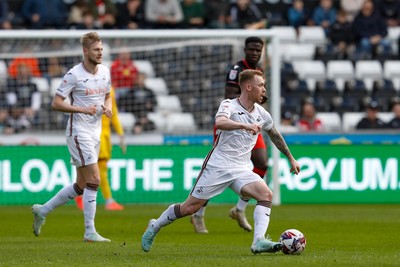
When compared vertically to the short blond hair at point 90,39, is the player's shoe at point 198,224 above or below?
below

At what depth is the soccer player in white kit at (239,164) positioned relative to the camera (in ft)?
36.2

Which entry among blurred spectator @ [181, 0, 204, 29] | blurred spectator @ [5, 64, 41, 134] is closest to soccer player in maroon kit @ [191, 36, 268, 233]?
blurred spectator @ [5, 64, 41, 134]

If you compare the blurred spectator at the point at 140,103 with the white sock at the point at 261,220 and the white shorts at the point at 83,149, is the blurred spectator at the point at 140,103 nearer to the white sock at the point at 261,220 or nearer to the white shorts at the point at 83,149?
the white shorts at the point at 83,149

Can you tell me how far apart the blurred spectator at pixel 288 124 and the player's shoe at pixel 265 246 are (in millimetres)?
10951

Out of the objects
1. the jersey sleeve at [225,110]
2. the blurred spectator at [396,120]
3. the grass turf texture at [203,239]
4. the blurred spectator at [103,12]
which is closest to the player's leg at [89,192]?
the grass turf texture at [203,239]

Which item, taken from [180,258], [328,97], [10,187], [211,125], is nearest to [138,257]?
[180,258]

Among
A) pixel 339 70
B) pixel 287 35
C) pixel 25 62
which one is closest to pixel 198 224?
pixel 25 62

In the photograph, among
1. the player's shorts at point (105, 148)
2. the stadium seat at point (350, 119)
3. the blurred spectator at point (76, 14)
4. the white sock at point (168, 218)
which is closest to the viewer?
the white sock at point (168, 218)

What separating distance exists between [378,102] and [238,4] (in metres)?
3.89

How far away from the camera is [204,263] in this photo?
1021 centimetres

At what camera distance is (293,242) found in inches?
432

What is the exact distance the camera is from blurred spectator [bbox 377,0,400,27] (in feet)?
92.9

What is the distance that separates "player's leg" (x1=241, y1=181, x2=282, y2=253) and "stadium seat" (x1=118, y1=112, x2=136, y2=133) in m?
10.8

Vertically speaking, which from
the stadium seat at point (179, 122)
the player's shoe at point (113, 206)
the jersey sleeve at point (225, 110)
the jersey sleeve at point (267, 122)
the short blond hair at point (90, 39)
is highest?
the short blond hair at point (90, 39)
